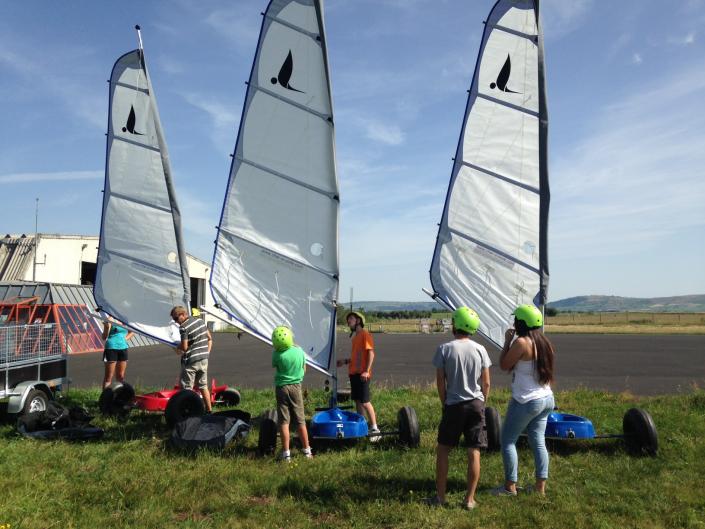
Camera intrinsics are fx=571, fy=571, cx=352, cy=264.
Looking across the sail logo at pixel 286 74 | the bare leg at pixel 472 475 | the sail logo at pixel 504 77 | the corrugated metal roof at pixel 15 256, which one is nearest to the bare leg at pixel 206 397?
the sail logo at pixel 286 74

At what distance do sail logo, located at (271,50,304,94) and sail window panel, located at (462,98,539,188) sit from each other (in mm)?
2615

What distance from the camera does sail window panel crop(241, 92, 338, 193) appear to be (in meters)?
8.23

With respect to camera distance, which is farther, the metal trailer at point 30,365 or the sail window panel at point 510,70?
the metal trailer at point 30,365

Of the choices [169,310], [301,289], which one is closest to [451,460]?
[301,289]

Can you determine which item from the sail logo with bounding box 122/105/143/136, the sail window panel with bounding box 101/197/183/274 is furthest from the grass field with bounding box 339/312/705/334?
the sail logo with bounding box 122/105/143/136

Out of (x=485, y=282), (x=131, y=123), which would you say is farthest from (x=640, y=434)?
(x=131, y=123)

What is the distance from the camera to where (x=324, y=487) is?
18.7 feet

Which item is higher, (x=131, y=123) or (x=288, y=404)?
(x=131, y=123)

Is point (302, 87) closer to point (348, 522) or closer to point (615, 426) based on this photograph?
point (348, 522)

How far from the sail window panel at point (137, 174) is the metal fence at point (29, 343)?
8.53ft

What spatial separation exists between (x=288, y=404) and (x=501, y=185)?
433 cm

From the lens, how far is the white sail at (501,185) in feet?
26.5

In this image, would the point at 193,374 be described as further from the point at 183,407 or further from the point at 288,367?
the point at 288,367

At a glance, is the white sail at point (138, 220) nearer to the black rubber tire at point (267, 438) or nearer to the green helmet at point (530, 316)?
the black rubber tire at point (267, 438)
